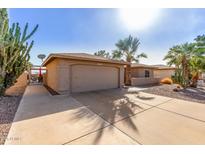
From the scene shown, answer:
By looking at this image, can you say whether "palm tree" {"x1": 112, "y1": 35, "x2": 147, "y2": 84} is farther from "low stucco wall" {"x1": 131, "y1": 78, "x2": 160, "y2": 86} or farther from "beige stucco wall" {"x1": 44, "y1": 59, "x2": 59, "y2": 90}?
"beige stucco wall" {"x1": 44, "y1": 59, "x2": 59, "y2": 90}

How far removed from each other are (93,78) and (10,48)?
19.2 feet

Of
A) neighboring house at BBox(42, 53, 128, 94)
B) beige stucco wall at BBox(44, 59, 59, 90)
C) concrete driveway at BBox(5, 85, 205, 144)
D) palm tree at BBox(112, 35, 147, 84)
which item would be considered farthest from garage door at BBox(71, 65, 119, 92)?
palm tree at BBox(112, 35, 147, 84)

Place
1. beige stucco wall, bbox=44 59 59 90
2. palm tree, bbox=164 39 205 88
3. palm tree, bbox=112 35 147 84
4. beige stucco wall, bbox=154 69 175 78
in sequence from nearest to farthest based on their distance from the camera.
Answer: beige stucco wall, bbox=44 59 59 90 → palm tree, bbox=164 39 205 88 → palm tree, bbox=112 35 147 84 → beige stucco wall, bbox=154 69 175 78

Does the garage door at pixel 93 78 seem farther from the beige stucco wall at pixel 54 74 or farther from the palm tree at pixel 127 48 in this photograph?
the palm tree at pixel 127 48

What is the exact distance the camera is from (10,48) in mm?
6539

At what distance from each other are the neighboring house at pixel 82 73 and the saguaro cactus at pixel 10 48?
1.85 meters

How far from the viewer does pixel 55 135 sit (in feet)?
10.1

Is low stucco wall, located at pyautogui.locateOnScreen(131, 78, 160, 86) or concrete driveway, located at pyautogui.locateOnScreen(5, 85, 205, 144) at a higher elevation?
low stucco wall, located at pyautogui.locateOnScreen(131, 78, 160, 86)

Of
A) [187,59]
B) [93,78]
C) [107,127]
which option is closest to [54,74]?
[93,78]

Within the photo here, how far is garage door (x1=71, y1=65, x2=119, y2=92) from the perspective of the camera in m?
9.12
